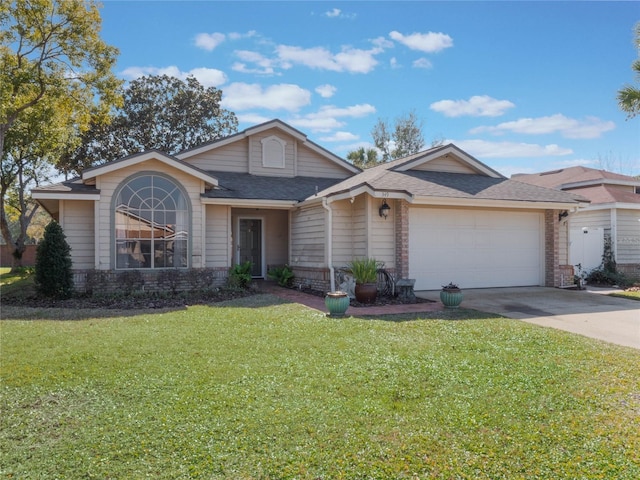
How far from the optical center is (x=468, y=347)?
6.50 metres

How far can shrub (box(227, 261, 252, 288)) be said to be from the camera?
13150mm

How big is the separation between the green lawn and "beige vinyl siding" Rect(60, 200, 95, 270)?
17.4 feet

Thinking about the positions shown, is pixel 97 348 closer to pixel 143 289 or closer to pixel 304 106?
pixel 143 289

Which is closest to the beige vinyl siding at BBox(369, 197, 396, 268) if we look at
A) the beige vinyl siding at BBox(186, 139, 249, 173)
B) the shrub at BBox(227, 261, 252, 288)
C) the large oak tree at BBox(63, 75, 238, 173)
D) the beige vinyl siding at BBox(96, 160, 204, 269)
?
the shrub at BBox(227, 261, 252, 288)

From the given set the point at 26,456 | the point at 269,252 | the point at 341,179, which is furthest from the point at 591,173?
the point at 26,456

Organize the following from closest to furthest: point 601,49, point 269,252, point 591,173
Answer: point 601,49 < point 269,252 < point 591,173

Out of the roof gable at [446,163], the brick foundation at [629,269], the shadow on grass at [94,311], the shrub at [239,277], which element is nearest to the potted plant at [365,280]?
the shadow on grass at [94,311]

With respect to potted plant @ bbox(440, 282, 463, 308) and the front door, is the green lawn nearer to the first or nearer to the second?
potted plant @ bbox(440, 282, 463, 308)

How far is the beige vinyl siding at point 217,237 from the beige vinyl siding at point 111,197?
628mm

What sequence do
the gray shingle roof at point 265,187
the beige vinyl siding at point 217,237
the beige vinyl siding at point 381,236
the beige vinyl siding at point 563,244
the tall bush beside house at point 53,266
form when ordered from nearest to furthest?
the tall bush beside house at point 53,266 < the beige vinyl siding at point 381,236 < the beige vinyl siding at point 217,237 < the gray shingle roof at point 265,187 < the beige vinyl siding at point 563,244

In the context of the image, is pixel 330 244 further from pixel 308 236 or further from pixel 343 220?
pixel 308 236

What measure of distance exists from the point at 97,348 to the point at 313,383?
342cm

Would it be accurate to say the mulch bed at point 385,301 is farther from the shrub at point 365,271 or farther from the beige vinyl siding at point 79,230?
the beige vinyl siding at point 79,230

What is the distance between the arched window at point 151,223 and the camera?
1212cm
